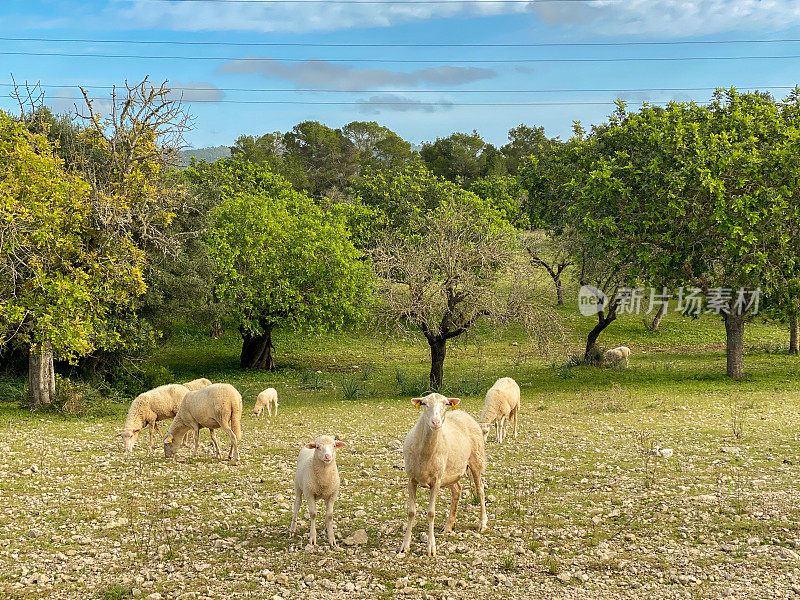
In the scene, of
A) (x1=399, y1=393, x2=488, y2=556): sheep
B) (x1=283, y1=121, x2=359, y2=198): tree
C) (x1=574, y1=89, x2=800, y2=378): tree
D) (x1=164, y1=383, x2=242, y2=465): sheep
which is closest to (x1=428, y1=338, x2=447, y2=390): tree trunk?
(x1=574, y1=89, x2=800, y2=378): tree

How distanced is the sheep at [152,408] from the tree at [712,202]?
20602 millimetres

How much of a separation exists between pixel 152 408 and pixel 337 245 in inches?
881

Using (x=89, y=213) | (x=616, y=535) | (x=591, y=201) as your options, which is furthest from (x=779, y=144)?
(x=89, y=213)

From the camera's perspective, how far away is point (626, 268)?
3553 centimetres

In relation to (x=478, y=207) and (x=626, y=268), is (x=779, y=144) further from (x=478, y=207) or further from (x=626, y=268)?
(x=478, y=207)

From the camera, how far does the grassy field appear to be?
A: 34.6 ft

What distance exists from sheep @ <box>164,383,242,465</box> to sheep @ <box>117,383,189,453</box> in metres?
1.73

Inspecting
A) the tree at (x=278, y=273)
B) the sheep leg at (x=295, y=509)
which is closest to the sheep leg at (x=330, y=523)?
the sheep leg at (x=295, y=509)

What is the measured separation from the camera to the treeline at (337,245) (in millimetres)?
27469

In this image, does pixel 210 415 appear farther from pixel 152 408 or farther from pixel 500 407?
pixel 500 407

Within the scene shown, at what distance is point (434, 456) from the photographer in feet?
39.3

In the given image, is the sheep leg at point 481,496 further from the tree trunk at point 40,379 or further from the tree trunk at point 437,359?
the tree trunk at point 40,379

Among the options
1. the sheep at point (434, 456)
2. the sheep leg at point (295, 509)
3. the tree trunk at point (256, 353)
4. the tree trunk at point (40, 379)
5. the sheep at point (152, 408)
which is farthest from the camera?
the tree trunk at point (256, 353)

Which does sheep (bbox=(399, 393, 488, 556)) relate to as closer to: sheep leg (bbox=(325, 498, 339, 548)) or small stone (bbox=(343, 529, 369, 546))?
small stone (bbox=(343, 529, 369, 546))
